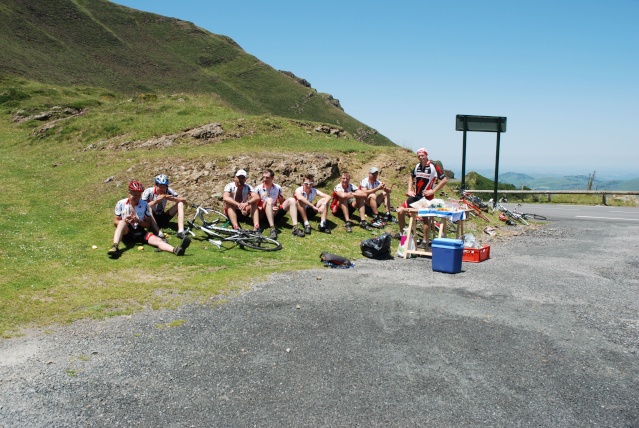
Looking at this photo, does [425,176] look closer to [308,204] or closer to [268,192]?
[308,204]

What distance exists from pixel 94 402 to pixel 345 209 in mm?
8489

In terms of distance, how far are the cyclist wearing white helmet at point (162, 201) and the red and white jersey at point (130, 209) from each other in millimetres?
259

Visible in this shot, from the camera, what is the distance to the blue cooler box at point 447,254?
8.50 meters

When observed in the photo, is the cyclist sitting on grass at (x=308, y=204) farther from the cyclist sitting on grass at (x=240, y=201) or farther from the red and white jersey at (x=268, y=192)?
the cyclist sitting on grass at (x=240, y=201)

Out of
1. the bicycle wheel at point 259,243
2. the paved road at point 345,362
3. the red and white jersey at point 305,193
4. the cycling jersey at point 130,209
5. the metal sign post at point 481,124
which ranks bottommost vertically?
the paved road at point 345,362

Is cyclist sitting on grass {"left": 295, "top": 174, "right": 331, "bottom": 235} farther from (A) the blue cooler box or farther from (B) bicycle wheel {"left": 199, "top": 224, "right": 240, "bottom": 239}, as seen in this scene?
(A) the blue cooler box

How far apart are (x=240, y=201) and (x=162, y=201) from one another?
5.56ft

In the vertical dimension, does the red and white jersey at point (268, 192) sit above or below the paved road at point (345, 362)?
above

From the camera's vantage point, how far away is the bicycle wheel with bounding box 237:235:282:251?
9.72 meters

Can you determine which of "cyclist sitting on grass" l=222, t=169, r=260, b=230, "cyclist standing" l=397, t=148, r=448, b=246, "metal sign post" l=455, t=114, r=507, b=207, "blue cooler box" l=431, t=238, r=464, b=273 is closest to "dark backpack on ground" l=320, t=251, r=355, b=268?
"blue cooler box" l=431, t=238, r=464, b=273

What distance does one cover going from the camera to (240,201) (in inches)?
439

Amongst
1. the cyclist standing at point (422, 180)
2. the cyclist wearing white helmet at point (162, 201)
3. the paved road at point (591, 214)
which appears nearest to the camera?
the cyclist wearing white helmet at point (162, 201)

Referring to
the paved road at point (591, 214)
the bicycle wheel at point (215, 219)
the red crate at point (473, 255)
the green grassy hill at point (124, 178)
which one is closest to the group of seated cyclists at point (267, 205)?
the bicycle wheel at point (215, 219)

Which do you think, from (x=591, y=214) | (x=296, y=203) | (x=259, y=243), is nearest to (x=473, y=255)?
A: (x=296, y=203)
